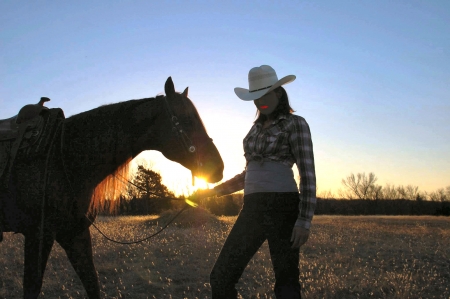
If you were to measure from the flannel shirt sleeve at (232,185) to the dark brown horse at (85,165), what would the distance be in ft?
0.32

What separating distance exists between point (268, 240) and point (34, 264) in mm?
2017

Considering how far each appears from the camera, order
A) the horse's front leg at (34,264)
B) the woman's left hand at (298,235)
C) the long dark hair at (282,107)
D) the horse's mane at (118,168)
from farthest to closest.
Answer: the horse's mane at (118,168) < the horse's front leg at (34,264) < the long dark hair at (282,107) < the woman's left hand at (298,235)

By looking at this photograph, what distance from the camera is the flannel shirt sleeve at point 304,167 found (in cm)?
241

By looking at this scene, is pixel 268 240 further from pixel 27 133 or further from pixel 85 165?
pixel 27 133

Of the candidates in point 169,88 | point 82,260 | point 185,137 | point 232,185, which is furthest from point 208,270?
point 169,88

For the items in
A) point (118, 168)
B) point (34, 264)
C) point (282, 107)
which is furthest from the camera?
point (118, 168)

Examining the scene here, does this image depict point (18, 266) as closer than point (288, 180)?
No

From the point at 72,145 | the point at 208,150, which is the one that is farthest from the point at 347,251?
the point at 72,145

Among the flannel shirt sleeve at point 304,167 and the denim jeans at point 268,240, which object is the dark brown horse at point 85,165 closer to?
the denim jeans at point 268,240

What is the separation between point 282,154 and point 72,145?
1970 millimetres

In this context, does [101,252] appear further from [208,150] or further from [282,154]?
[282,154]

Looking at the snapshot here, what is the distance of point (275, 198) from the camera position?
8.30ft

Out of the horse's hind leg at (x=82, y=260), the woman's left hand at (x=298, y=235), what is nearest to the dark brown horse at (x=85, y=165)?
the horse's hind leg at (x=82, y=260)

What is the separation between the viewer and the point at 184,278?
6.20m
